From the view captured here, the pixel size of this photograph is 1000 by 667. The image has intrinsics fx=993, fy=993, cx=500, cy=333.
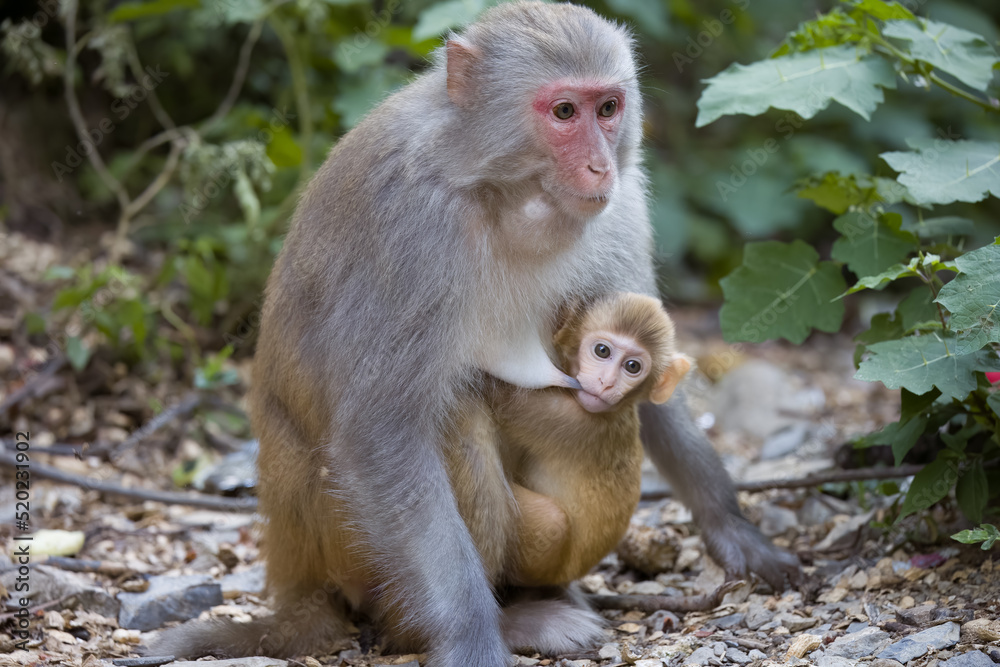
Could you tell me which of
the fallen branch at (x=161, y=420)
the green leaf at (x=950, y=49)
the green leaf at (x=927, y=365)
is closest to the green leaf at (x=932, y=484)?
the green leaf at (x=927, y=365)

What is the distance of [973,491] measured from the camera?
3887mm

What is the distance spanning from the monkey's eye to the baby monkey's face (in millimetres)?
885

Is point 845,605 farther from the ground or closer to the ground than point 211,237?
closer to the ground

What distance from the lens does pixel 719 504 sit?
453cm

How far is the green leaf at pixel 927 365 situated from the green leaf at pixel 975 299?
0.10 metres

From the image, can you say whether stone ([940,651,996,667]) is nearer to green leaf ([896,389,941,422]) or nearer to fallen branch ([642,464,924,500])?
green leaf ([896,389,941,422])

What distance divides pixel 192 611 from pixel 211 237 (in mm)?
3516

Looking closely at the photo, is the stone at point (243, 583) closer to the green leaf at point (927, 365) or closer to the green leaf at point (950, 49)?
the green leaf at point (927, 365)

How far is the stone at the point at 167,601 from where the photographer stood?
4.20 m

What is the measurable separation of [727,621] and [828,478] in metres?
1.04

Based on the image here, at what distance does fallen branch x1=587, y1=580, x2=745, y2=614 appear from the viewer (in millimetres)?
4203

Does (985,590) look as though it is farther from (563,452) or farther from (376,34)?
(376,34)

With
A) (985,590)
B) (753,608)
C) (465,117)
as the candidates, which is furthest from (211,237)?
(985,590)

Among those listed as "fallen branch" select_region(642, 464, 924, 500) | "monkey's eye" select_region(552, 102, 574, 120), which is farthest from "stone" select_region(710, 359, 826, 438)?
"monkey's eye" select_region(552, 102, 574, 120)
